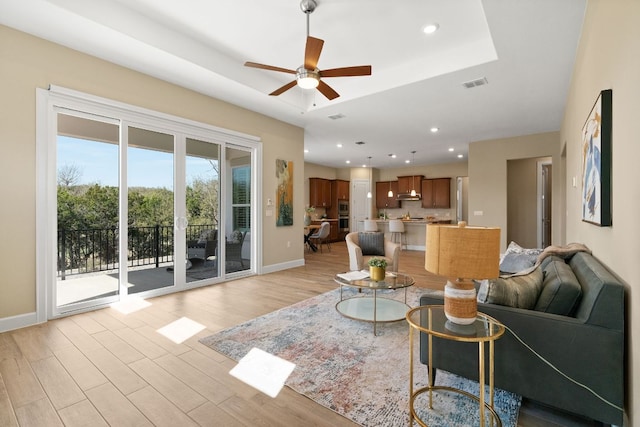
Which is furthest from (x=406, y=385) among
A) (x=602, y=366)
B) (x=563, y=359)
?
(x=602, y=366)

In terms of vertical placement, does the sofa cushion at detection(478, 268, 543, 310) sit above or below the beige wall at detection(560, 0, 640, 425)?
below

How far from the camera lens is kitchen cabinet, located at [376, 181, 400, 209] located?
11.2 meters

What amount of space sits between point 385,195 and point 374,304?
8625 millimetres

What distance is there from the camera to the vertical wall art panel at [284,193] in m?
5.90

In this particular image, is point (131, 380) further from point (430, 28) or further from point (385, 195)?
point (385, 195)

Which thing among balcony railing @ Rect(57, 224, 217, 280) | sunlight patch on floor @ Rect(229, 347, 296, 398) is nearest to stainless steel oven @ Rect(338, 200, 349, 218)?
balcony railing @ Rect(57, 224, 217, 280)

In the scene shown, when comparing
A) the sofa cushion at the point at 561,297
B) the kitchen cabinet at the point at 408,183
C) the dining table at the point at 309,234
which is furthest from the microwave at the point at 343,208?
the sofa cushion at the point at 561,297

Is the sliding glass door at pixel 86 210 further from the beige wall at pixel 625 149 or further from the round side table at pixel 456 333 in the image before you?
the beige wall at pixel 625 149

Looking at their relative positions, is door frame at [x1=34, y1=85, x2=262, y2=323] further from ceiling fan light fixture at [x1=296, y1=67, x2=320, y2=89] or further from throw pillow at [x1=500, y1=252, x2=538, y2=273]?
throw pillow at [x1=500, y1=252, x2=538, y2=273]

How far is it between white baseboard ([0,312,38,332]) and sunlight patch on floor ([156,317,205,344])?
1370 mm

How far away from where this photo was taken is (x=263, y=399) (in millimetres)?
1897

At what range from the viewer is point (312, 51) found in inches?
109

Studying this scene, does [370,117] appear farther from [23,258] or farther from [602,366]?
[23,258]

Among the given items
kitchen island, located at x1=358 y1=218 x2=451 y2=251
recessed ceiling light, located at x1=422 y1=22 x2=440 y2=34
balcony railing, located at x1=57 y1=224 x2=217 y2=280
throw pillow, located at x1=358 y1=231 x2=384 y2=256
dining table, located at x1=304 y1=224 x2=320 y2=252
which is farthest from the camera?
kitchen island, located at x1=358 y1=218 x2=451 y2=251
